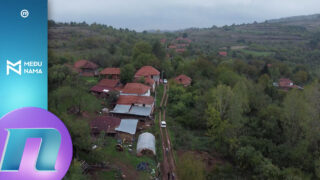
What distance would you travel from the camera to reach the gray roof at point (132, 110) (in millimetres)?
15289

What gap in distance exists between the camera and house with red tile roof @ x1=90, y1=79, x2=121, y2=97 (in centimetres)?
1841

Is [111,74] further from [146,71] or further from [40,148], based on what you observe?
[40,148]

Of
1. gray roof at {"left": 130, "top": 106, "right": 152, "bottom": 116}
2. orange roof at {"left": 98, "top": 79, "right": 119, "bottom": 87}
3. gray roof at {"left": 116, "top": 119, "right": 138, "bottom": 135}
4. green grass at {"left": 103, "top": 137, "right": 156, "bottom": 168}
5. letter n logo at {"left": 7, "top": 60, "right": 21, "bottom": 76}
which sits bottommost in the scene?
green grass at {"left": 103, "top": 137, "right": 156, "bottom": 168}

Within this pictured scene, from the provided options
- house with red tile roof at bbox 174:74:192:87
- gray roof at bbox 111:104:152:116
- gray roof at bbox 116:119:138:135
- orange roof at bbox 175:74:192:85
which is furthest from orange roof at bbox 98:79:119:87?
gray roof at bbox 116:119:138:135

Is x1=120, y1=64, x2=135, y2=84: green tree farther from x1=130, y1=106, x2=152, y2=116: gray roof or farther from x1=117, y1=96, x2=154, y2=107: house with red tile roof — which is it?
x1=130, y1=106, x2=152, y2=116: gray roof

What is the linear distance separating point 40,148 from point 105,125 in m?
9.15

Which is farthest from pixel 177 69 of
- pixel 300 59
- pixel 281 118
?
pixel 300 59

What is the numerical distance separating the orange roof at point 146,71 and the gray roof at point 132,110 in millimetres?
7033

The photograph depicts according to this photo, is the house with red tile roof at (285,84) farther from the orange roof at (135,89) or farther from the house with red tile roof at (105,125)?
the house with red tile roof at (105,125)

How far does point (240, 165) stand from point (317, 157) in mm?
3519

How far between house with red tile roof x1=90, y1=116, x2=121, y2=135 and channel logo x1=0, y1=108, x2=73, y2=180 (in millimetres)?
8852

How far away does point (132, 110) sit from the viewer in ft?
51.6

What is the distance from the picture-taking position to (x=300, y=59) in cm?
3881

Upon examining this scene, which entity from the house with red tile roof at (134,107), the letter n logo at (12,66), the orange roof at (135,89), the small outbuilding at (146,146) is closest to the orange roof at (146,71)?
the orange roof at (135,89)
